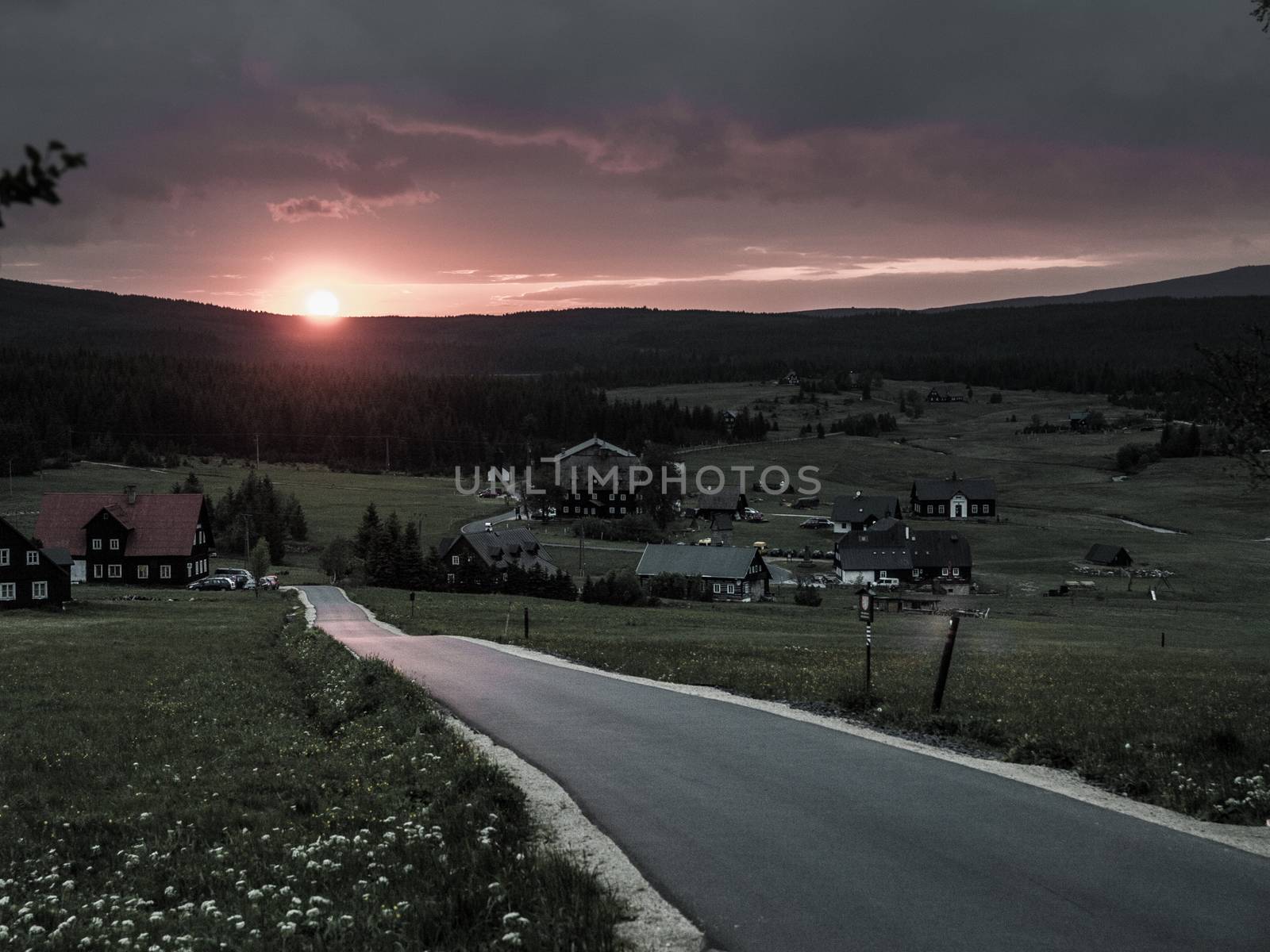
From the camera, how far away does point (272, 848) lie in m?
11.7

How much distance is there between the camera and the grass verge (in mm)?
14312

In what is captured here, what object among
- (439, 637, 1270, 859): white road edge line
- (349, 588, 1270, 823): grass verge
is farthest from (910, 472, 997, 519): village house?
(439, 637, 1270, 859): white road edge line

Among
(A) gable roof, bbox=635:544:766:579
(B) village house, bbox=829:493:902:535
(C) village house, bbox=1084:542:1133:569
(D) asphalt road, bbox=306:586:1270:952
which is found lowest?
(C) village house, bbox=1084:542:1133:569

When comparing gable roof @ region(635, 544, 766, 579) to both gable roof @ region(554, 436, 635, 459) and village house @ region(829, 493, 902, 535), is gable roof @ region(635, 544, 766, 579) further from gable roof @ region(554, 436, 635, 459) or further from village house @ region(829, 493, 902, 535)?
gable roof @ region(554, 436, 635, 459)

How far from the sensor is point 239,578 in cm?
8256

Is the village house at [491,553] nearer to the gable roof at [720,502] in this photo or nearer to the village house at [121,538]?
the village house at [121,538]

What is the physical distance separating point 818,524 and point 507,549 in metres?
51.9

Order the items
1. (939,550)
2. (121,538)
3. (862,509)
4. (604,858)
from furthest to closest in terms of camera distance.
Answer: (862,509), (939,550), (121,538), (604,858)

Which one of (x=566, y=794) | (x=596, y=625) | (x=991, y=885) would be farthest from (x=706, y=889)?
(x=596, y=625)

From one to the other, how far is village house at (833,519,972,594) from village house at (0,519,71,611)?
67040mm

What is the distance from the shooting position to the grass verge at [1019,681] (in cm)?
1431

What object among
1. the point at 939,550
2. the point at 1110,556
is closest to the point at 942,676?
the point at 939,550

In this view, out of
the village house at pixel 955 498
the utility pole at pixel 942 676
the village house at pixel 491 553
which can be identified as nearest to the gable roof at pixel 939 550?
the village house at pixel 491 553

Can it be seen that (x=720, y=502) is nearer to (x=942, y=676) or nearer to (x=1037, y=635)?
(x=1037, y=635)
